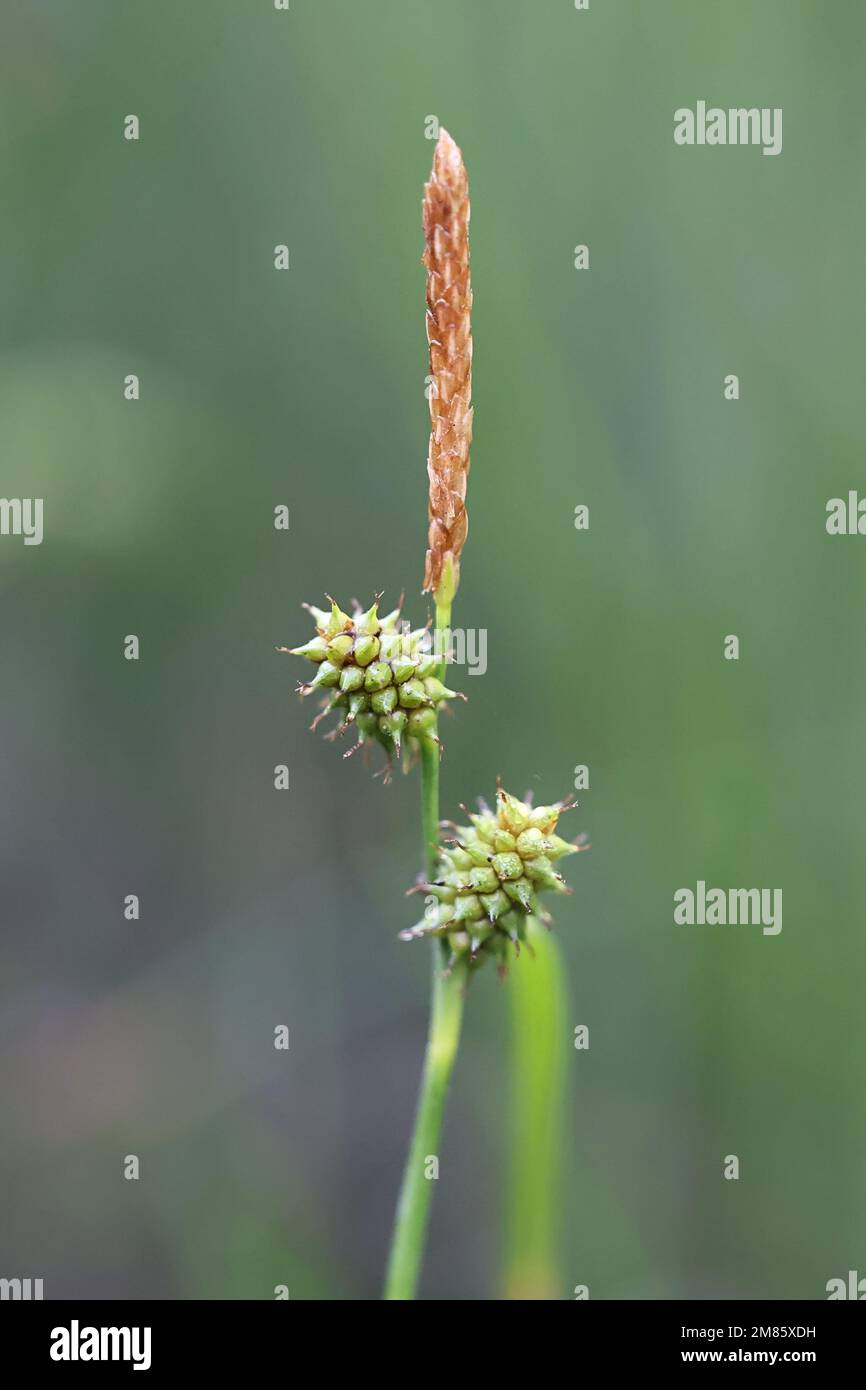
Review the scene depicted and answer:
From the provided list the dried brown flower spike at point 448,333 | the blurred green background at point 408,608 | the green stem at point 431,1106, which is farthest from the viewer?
the blurred green background at point 408,608

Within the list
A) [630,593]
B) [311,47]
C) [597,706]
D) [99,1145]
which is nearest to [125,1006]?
[99,1145]

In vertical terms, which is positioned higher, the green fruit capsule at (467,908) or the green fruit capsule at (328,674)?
the green fruit capsule at (328,674)

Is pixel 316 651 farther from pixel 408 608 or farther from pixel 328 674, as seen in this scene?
pixel 408 608

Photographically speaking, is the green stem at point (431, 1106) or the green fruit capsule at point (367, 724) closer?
the green fruit capsule at point (367, 724)

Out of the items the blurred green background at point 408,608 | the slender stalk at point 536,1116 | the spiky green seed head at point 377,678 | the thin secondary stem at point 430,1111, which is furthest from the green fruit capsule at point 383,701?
the blurred green background at point 408,608

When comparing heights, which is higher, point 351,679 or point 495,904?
point 351,679

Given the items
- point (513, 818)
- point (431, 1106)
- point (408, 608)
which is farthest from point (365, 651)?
point (408, 608)

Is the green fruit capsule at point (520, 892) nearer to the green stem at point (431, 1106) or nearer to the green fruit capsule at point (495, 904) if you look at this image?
the green fruit capsule at point (495, 904)
